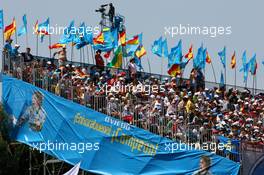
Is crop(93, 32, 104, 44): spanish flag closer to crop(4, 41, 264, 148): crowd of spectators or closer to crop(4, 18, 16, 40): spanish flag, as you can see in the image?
crop(4, 41, 264, 148): crowd of spectators

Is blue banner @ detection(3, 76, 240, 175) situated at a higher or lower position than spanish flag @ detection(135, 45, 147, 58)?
lower

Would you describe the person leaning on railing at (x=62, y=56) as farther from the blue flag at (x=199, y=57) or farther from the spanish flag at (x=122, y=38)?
the blue flag at (x=199, y=57)

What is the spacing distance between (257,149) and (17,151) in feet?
42.5

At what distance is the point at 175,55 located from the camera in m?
45.8

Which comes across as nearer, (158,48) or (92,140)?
(92,140)

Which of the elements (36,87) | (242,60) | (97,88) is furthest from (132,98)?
(242,60)

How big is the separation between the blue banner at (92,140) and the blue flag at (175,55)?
7678 mm

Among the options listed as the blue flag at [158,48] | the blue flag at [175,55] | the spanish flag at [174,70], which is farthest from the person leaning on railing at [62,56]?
the blue flag at [158,48]

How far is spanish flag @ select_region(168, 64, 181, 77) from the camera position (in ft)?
148

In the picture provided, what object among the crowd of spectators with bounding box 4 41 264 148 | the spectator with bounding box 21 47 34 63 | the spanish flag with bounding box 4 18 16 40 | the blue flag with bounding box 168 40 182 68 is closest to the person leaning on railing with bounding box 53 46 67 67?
the crowd of spectators with bounding box 4 41 264 148

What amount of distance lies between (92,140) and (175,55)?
8.84 metres

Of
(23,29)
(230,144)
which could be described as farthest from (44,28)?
(230,144)

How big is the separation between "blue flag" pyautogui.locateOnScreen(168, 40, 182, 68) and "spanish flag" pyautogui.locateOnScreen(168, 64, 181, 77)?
0.20 m

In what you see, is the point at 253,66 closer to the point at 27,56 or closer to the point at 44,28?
the point at 44,28
